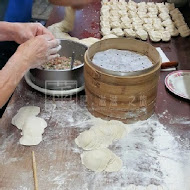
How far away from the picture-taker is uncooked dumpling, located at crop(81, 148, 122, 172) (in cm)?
146

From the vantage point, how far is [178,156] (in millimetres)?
1545

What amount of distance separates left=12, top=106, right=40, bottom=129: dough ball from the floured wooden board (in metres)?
0.03

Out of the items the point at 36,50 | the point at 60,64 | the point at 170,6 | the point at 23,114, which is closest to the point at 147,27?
the point at 170,6

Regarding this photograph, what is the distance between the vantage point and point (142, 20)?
112 inches

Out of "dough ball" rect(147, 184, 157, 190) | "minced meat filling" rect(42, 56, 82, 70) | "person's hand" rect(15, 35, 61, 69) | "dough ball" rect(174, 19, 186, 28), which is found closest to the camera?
"dough ball" rect(147, 184, 157, 190)

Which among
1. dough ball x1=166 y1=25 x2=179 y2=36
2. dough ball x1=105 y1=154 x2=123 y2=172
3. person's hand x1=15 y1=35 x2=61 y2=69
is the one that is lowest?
dough ball x1=105 y1=154 x2=123 y2=172

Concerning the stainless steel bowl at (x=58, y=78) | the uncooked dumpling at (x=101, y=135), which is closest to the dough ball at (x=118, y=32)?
the stainless steel bowl at (x=58, y=78)

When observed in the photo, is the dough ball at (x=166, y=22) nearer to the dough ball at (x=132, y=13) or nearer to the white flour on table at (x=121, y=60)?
the dough ball at (x=132, y=13)

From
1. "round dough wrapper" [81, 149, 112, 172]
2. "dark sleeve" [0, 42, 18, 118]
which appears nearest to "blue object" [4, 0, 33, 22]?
"dark sleeve" [0, 42, 18, 118]

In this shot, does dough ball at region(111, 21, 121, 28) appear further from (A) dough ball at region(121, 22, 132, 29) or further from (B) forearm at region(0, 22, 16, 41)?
(B) forearm at region(0, 22, 16, 41)

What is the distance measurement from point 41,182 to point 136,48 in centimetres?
96

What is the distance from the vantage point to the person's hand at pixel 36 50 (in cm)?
166

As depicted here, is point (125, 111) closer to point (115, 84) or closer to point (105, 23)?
point (115, 84)

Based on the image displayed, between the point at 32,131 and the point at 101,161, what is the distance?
41 centimetres
